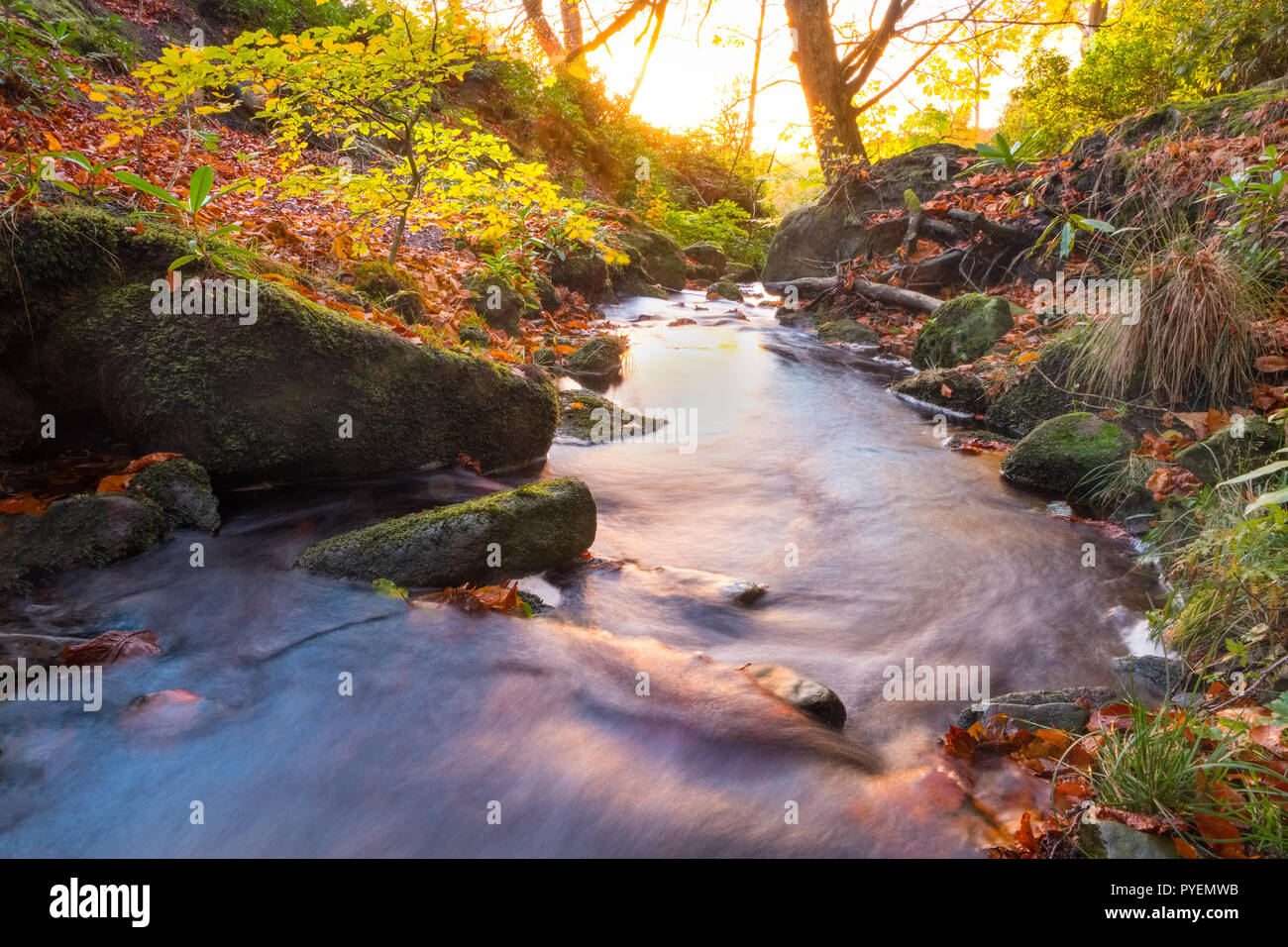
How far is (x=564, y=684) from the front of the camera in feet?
9.24

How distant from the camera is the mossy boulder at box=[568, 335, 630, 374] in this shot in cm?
783

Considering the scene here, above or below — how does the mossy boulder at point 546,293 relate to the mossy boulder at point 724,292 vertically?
below

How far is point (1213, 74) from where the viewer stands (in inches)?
359

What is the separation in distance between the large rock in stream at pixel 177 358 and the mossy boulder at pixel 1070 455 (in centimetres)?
447

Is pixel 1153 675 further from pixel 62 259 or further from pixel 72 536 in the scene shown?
pixel 62 259

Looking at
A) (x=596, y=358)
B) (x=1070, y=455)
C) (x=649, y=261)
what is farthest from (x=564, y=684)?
(x=649, y=261)

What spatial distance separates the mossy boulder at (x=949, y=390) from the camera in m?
7.00

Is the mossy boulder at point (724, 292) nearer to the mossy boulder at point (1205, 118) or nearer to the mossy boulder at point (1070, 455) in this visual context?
the mossy boulder at point (1205, 118)

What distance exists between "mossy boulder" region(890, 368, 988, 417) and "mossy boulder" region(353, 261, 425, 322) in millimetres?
4954

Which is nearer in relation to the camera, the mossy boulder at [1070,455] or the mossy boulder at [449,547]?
the mossy boulder at [449,547]

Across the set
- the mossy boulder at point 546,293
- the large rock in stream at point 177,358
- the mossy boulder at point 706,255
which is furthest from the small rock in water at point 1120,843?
the mossy boulder at point 706,255

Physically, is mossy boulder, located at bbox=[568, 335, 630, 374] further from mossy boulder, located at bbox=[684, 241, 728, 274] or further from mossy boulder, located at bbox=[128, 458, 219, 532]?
mossy boulder, located at bbox=[684, 241, 728, 274]

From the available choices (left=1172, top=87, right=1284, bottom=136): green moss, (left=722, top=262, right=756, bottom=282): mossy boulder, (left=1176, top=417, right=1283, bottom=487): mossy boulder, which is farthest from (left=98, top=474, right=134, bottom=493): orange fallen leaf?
(left=722, top=262, right=756, bottom=282): mossy boulder
